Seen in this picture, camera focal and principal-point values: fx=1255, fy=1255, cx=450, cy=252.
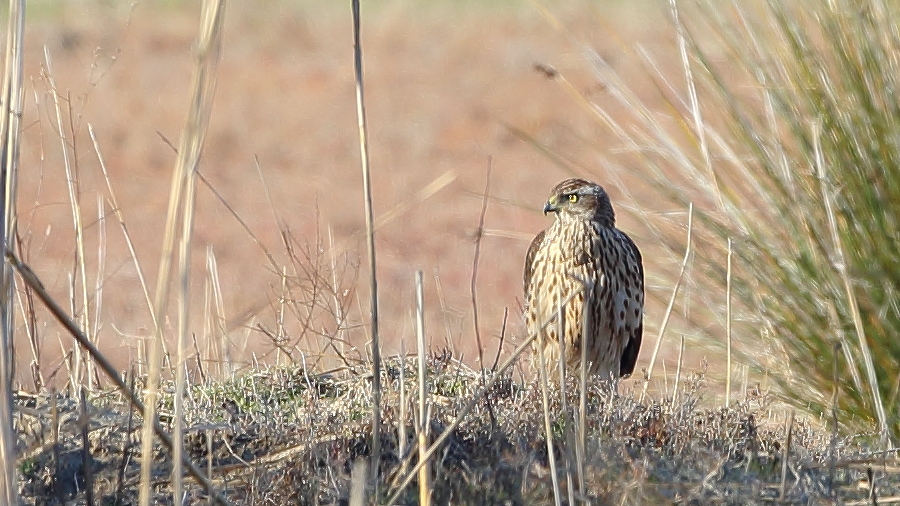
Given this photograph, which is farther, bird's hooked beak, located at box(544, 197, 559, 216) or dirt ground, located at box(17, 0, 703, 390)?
dirt ground, located at box(17, 0, 703, 390)

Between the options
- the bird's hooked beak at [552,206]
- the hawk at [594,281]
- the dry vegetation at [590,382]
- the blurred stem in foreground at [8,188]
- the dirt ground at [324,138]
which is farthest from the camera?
the dirt ground at [324,138]

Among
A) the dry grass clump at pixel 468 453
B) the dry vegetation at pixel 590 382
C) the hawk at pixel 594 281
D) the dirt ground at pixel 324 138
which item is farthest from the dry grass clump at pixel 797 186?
the dirt ground at pixel 324 138

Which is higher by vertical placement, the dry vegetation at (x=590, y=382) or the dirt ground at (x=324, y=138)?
the dirt ground at (x=324, y=138)

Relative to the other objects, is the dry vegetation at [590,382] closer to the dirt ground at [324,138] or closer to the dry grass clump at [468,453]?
the dry grass clump at [468,453]

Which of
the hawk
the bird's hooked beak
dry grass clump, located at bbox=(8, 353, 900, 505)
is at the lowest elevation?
dry grass clump, located at bbox=(8, 353, 900, 505)

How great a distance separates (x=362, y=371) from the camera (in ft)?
13.6

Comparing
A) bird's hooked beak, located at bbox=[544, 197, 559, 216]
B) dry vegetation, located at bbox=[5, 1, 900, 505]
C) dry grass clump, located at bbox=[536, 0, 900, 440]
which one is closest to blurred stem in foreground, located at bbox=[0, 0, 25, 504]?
dry vegetation, located at bbox=[5, 1, 900, 505]

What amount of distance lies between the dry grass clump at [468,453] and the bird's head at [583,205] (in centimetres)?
149

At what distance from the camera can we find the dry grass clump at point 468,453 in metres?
2.95

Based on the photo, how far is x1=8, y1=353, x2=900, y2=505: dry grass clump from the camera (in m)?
2.95

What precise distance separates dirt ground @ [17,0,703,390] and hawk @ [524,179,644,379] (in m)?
2.65

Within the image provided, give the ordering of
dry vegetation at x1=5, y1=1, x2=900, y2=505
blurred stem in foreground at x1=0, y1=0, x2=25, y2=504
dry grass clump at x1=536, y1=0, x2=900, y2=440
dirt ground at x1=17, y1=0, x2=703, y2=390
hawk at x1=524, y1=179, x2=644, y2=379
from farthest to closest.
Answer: dirt ground at x1=17, y1=0, x2=703, y2=390
hawk at x1=524, y1=179, x2=644, y2=379
dry grass clump at x1=536, y1=0, x2=900, y2=440
dry vegetation at x1=5, y1=1, x2=900, y2=505
blurred stem in foreground at x1=0, y1=0, x2=25, y2=504

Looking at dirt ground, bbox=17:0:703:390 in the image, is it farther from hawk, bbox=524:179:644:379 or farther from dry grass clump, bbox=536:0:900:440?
dry grass clump, bbox=536:0:900:440

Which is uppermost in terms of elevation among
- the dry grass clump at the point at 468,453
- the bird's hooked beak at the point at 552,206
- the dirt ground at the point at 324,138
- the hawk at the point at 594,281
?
the dirt ground at the point at 324,138
